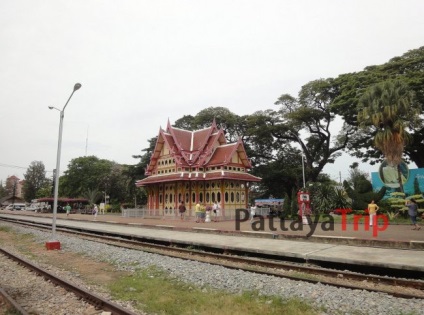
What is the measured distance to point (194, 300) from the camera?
658 centimetres

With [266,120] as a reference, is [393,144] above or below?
below

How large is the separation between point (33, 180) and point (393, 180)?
10260 centimetres

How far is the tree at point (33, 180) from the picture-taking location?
100 meters

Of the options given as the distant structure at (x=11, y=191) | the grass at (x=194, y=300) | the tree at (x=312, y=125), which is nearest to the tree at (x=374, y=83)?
the tree at (x=312, y=125)

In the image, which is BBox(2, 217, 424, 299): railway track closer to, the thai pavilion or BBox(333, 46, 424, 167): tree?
the thai pavilion

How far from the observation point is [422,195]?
24844 mm

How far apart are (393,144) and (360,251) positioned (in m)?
16.1

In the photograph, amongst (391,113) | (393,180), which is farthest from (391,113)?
(393,180)

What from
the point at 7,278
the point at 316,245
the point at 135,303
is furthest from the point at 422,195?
the point at 7,278

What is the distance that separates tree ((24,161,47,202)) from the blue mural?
9911 cm

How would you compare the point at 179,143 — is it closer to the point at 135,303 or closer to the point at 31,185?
the point at 135,303

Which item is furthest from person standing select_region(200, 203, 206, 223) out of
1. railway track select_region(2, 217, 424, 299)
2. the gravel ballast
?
the gravel ballast

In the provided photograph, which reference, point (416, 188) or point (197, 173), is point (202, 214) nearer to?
point (197, 173)

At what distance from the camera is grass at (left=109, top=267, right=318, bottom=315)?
594cm
